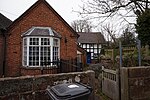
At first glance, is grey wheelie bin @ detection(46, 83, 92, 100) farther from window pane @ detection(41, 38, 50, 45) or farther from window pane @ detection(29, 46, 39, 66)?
window pane @ detection(41, 38, 50, 45)

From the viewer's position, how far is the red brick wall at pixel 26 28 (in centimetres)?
1440

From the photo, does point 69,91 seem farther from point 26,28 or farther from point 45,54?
point 26,28

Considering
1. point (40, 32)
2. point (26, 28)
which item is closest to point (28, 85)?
point (40, 32)

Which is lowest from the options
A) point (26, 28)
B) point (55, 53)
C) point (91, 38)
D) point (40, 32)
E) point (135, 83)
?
point (135, 83)

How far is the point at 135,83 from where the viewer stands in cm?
552

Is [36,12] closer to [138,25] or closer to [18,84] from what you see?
[138,25]

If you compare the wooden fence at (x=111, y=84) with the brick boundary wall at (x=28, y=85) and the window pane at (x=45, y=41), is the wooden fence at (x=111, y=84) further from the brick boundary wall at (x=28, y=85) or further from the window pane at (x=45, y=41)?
the window pane at (x=45, y=41)

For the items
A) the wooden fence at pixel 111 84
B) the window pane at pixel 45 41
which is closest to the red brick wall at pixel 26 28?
the window pane at pixel 45 41

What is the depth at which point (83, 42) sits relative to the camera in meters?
46.6

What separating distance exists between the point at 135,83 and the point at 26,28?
11.2 metres

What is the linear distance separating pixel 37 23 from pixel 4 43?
313 centimetres

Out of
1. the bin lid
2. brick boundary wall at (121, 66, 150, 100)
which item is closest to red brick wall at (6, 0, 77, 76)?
brick boundary wall at (121, 66, 150, 100)

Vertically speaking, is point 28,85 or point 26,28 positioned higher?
point 26,28

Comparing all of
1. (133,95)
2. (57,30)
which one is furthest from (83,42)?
(133,95)
